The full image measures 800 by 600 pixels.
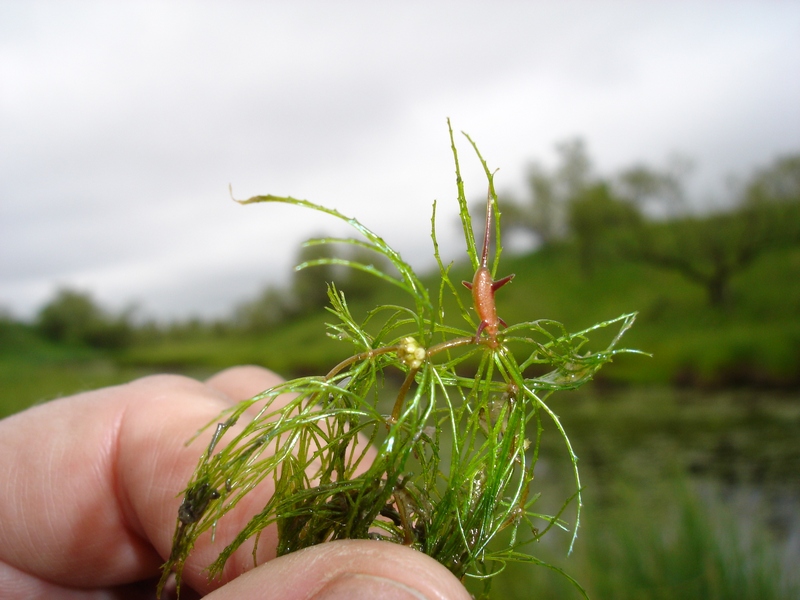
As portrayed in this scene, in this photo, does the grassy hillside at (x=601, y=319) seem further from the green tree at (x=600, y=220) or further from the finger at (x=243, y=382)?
the finger at (x=243, y=382)

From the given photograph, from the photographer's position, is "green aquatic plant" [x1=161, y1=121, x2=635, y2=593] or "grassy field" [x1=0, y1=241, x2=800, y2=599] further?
"grassy field" [x1=0, y1=241, x2=800, y2=599]

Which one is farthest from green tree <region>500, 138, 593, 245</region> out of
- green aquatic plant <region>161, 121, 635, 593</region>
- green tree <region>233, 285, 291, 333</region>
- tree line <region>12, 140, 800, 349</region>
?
green aquatic plant <region>161, 121, 635, 593</region>

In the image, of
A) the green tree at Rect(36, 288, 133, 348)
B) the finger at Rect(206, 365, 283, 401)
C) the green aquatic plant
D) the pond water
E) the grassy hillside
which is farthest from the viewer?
the green tree at Rect(36, 288, 133, 348)

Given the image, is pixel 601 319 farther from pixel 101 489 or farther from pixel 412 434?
pixel 412 434

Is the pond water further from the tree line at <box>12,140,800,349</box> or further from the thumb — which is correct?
the tree line at <box>12,140,800,349</box>

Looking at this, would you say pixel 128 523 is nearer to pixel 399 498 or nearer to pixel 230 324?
pixel 399 498

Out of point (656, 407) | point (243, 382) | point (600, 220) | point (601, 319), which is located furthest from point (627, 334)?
point (243, 382)
